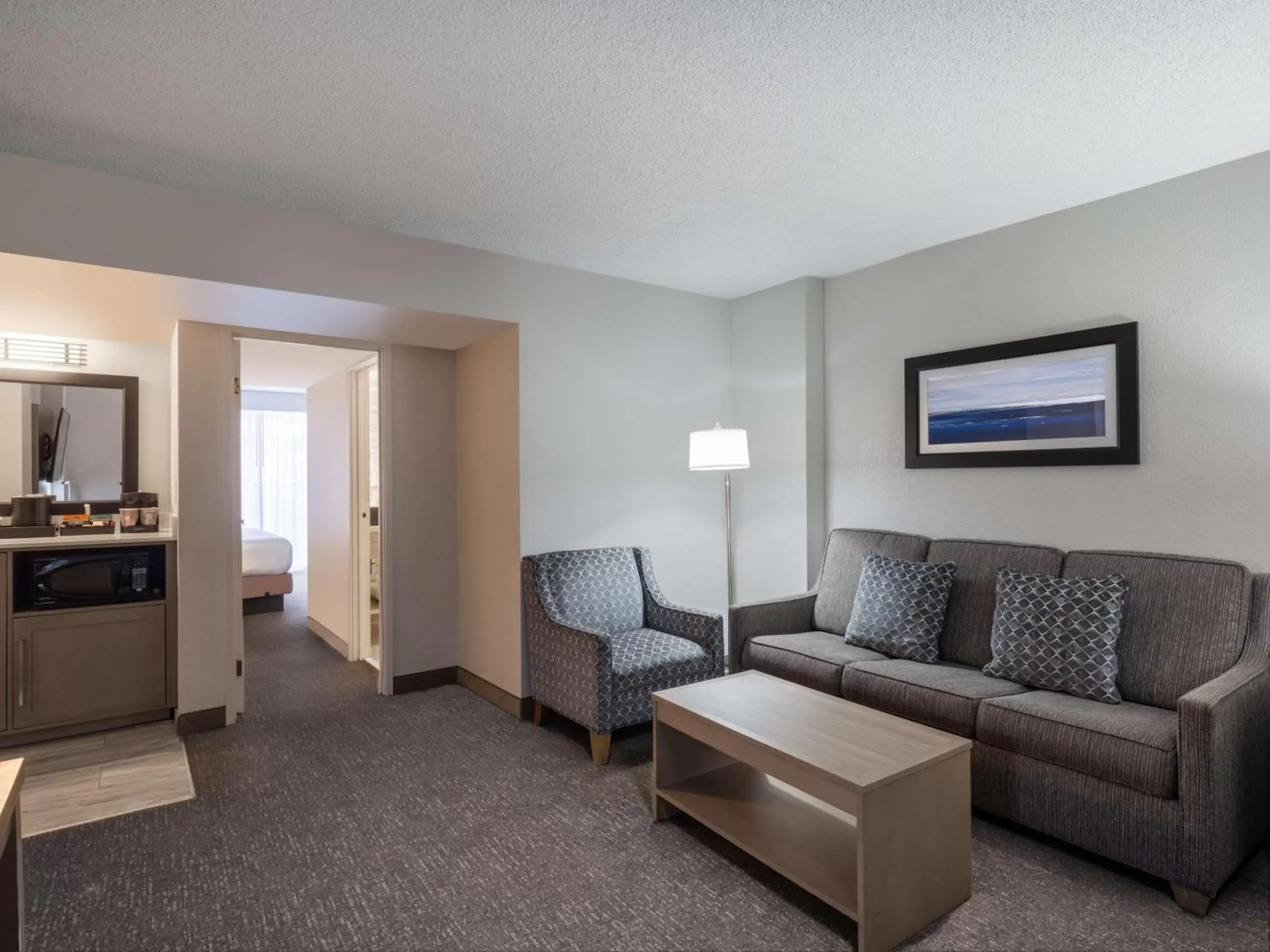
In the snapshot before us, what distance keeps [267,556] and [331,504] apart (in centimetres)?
155

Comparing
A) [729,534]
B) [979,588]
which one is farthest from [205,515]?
[979,588]

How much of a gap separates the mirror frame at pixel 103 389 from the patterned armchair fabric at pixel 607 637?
257 centimetres

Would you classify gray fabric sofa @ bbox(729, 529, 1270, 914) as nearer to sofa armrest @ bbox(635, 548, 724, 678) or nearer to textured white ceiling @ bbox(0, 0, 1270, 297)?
sofa armrest @ bbox(635, 548, 724, 678)

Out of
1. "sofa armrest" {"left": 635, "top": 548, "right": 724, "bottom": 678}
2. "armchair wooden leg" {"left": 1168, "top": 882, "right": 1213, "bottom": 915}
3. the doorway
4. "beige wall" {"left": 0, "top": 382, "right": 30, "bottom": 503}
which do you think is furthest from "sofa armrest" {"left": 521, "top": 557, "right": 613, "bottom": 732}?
"beige wall" {"left": 0, "top": 382, "right": 30, "bottom": 503}

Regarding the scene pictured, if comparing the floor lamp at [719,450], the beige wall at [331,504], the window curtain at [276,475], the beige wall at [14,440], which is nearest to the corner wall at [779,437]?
the floor lamp at [719,450]

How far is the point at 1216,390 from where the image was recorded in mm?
2678

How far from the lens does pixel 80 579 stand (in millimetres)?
3488

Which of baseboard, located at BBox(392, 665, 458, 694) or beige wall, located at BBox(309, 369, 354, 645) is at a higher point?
beige wall, located at BBox(309, 369, 354, 645)

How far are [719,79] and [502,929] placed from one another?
2.54m

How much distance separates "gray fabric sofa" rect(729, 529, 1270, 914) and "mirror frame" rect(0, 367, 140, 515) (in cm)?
390

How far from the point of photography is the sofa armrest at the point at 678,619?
136 inches

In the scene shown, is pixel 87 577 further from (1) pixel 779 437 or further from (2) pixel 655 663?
(1) pixel 779 437

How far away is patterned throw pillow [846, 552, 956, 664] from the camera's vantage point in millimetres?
3102

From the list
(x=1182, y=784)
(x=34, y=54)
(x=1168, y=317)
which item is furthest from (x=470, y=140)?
(x=1182, y=784)
